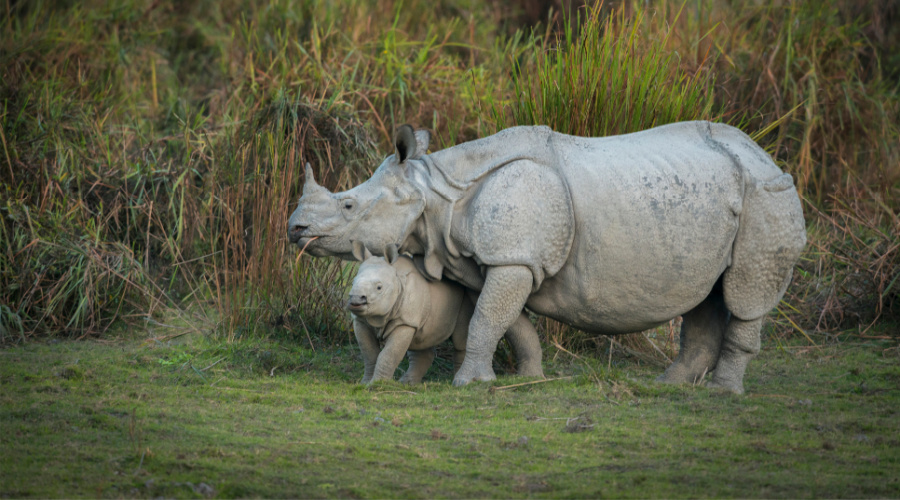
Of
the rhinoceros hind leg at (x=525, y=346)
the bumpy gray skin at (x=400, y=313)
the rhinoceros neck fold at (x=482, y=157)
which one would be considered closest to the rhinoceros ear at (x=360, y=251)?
the bumpy gray skin at (x=400, y=313)

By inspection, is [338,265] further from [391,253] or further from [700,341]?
[700,341]

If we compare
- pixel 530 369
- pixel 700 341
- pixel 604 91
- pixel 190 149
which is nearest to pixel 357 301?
pixel 530 369

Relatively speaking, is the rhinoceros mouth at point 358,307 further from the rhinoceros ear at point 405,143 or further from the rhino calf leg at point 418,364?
the rhinoceros ear at point 405,143

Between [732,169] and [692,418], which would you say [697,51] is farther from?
[692,418]

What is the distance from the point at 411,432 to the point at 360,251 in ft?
4.23

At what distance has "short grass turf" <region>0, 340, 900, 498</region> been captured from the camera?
4074 mm

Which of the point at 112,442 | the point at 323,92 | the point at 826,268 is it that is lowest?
the point at 826,268

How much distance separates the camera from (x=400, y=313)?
579cm

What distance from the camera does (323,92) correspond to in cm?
870

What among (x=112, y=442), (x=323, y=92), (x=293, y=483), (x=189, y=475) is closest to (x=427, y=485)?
(x=293, y=483)

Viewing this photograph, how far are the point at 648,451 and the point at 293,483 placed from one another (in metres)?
1.54

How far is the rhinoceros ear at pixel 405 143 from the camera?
→ 228 inches

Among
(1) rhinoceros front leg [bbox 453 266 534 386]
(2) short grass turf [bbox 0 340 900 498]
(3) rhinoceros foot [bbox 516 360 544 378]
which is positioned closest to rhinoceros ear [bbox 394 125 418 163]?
(1) rhinoceros front leg [bbox 453 266 534 386]

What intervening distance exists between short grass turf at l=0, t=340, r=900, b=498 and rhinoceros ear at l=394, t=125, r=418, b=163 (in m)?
1.24
